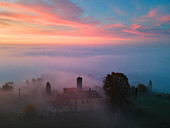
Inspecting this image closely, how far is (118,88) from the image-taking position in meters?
29.0

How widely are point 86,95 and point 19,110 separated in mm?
17275

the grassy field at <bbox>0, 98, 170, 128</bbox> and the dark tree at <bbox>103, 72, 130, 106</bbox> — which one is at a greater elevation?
the dark tree at <bbox>103, 72, 130, 106</bbox>

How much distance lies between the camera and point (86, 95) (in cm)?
3722

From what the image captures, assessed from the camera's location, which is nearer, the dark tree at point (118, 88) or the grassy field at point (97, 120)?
the grassy field at point (97, 120)

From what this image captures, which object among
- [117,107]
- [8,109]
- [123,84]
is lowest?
[8,109]

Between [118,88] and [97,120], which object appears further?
[97,120]

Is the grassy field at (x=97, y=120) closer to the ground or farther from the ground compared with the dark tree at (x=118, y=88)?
closer to the ground

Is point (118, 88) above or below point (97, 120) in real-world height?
above

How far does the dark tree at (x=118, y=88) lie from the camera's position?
2906 cm

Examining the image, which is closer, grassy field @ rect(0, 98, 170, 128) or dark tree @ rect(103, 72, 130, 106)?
grassy field @ rect(0, 98, 170, 128)

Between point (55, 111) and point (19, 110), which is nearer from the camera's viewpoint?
point (55, 111)

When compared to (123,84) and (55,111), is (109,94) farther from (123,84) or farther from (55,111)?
(55,111)

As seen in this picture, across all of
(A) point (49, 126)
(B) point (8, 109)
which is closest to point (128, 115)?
(A) point (49, 126)

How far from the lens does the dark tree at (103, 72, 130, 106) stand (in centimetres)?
2906
